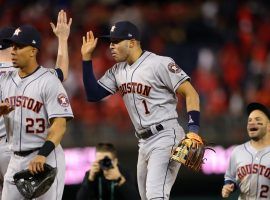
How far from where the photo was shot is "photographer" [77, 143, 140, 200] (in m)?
8.38

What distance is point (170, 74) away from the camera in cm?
708

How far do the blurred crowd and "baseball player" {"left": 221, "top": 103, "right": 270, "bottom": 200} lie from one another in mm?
4524

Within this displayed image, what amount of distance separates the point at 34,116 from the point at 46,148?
335 mm

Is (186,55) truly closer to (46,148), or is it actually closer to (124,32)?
(124,32)

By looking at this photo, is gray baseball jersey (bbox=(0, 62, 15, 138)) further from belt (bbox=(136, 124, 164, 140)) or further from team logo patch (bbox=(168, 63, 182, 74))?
team logo patch (bbox=(168, 63, 182, 74))

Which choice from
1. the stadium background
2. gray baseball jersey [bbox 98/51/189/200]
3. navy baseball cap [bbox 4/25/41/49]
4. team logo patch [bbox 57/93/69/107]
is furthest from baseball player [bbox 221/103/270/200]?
the stadium background

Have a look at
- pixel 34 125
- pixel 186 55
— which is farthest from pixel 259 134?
pixel 186 55

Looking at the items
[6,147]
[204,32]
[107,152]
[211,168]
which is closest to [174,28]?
[204,32]

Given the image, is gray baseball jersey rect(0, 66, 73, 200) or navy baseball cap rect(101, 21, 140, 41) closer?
gray baseball jersey rect(0, 66, 73, 200)

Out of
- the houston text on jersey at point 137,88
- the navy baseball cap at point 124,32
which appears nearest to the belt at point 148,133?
the houston text on jersey at point 137,88

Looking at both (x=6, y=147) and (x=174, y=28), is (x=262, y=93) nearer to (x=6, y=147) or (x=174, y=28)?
(x=174, y=28)

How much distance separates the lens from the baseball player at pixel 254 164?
7.76m

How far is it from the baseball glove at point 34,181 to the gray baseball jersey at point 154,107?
0.88 metres

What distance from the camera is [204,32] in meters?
15.9
